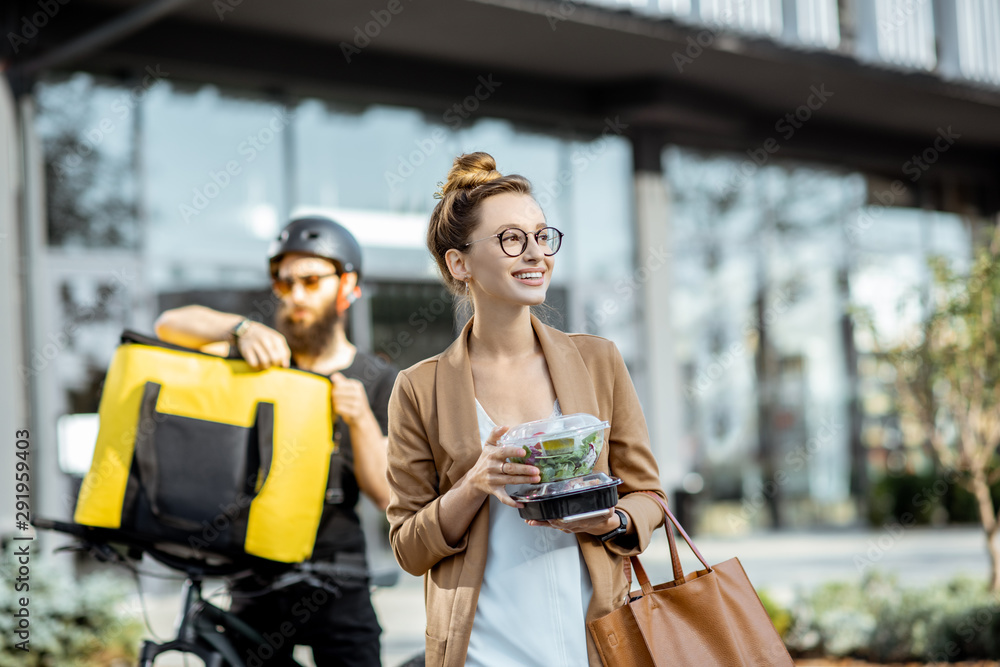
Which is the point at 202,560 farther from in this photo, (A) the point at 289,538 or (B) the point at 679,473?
(B) the point at 679,473

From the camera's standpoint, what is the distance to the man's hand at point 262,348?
270 centimetres

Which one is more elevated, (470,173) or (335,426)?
(470,173)

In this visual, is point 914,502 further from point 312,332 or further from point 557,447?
point 557,447

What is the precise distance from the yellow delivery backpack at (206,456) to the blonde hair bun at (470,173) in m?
0.90

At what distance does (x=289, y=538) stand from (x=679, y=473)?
896 centimetres

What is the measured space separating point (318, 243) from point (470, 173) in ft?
3.45

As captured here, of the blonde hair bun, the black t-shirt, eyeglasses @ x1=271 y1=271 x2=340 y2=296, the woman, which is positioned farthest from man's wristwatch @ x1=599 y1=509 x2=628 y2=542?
eyeglasses @ x1=271 y1=271 x2=340 y2=296

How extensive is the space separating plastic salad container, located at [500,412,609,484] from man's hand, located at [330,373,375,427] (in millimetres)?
1079

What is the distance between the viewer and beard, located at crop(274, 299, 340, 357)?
3.03 m

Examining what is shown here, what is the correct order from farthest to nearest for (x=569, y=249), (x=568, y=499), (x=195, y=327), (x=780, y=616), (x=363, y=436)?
(x=569, y=249) → (x=780, y=616) → (x=195, y=327) → (x=363, y=436) → (x=568, y=499)

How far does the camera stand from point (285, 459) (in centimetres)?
263

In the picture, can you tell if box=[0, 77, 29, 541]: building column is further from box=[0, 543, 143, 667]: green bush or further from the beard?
the beard

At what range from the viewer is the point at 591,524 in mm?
1783

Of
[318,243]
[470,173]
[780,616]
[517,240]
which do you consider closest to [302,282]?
[318,243]
